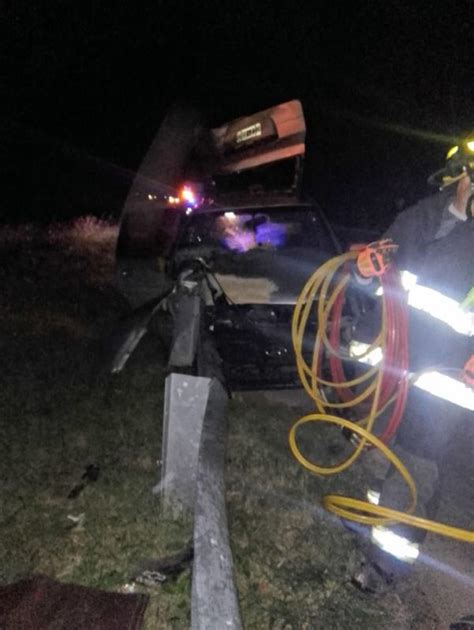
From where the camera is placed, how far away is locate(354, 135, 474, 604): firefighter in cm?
279

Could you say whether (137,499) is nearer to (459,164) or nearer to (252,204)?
(459,164)

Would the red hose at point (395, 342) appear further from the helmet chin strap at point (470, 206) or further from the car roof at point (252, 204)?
the car roof at point (252, 204)

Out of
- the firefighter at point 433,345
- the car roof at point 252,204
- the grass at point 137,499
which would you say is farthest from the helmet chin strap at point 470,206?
the car roof at point 252,204

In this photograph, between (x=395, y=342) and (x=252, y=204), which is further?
(x=252, y=204)

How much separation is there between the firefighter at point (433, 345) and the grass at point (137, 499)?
269mm

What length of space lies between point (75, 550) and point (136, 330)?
98.3 inches

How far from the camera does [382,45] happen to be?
18.7 meters

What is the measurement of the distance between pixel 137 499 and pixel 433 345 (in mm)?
1964

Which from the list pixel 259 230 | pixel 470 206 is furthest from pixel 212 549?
pixel 259 230

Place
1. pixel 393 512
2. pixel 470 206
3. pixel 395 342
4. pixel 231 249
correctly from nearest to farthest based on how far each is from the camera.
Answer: pixel 393 512
pixel 470 206
pixel 395 342
pixel 231 249

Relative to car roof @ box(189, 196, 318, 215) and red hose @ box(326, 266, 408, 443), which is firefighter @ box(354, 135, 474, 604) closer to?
red hose @ box(326, 266, 408, 443)

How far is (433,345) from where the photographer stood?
10.0ft

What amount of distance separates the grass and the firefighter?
0.27 meters

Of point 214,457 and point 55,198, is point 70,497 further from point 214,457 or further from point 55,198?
point 55,198
